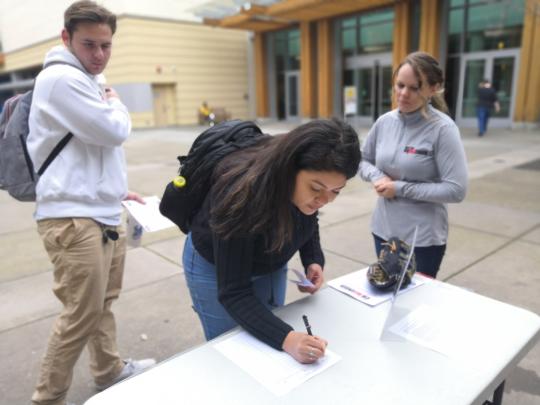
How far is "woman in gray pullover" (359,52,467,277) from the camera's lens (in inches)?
87.2

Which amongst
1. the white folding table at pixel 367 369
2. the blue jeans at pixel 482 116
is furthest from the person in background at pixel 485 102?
the white folding table at pixel 367 369

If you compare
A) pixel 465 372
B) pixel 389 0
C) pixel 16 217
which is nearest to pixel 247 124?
Result: pixel 465 372

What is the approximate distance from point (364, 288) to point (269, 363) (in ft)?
2.16

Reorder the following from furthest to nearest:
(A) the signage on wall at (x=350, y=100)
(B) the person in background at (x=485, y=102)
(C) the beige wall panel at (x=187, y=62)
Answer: (C) the beige wall panel at (x=187, y=62)
(B) the person in background at (x=485, y=102)
(A) the signage on wall at (x=350, y=100)

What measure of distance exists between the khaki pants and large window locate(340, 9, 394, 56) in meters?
16.3

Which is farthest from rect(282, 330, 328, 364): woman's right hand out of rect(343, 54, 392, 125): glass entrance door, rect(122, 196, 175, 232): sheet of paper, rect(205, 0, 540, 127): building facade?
rect(343, 54, 392, 125): glass entrance door

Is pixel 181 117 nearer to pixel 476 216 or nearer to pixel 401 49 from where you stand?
pixel 401 49

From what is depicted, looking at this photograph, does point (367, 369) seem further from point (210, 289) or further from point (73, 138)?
point (73, 138)

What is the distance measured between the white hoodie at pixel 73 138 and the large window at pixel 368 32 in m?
16.2

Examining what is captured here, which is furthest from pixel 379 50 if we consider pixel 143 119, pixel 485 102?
pixel 143 119

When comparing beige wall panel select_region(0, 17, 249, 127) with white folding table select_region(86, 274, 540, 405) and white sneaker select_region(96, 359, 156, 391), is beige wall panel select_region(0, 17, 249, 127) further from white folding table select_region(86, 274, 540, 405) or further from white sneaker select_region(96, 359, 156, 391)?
white folding table select_region(86, 274, 540, 405)

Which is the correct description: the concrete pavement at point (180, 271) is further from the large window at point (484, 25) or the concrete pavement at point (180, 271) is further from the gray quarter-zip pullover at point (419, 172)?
the large window at point (484, 25)

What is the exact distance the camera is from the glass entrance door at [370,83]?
16.6m

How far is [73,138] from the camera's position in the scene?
1.83 meters
